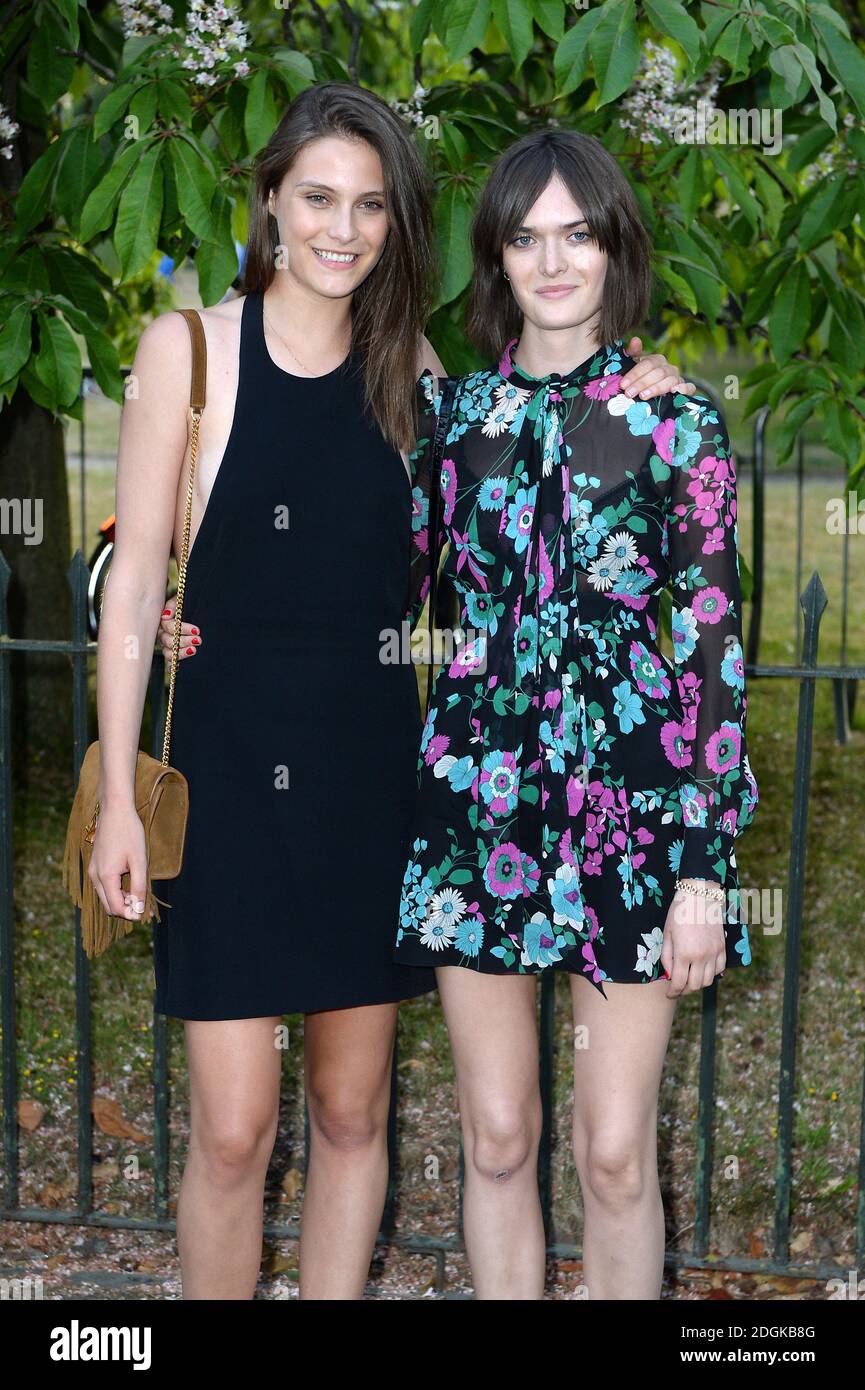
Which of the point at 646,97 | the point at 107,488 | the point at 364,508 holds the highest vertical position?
the point at 107,488

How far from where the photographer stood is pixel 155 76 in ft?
10.3

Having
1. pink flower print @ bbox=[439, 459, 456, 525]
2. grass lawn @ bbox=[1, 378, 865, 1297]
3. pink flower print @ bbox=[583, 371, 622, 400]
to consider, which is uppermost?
pink flower print @ bbox=[583, 371, 622, 400]

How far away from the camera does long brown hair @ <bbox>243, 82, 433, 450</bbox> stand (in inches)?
104

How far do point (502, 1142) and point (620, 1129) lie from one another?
0.20m

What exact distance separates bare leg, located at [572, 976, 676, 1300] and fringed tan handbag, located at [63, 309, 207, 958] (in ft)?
2.34

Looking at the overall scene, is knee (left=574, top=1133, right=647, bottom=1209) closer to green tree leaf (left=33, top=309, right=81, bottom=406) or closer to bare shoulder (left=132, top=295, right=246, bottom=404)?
bare shoulder (left=132, top=295, right=246, bottom=404)

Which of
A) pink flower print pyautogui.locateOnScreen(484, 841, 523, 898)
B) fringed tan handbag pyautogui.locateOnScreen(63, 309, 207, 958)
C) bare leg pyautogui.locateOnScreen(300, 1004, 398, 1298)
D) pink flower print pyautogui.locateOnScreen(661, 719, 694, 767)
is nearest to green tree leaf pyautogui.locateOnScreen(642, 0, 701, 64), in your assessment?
fringed tan handbag pyautogui.locateOnScreen(63, 309, 207, 958)

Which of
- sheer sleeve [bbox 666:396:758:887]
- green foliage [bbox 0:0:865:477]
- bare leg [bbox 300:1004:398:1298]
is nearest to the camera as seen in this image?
sheer sleeve [bbox 666:396:758:887]

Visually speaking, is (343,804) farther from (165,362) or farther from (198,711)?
(165,362)

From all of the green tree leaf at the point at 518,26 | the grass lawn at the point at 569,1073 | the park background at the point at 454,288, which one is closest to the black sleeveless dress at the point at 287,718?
the park background at the point at 454,288

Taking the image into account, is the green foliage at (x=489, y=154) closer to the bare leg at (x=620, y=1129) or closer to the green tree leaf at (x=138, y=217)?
the green tree leaf at (x=138, y=217)

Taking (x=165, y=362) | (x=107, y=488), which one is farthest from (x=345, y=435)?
(x=107, y=488)

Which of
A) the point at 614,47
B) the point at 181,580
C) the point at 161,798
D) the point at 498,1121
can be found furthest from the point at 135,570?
the point at 614,47

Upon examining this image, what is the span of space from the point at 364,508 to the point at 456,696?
0.36 metres
